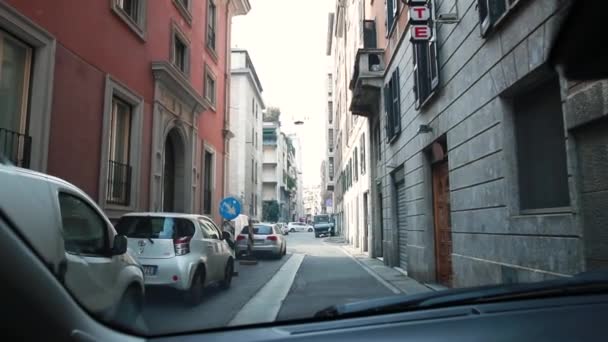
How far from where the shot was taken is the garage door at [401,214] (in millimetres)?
13492

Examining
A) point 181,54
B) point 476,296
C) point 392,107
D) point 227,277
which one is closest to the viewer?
point 476,296

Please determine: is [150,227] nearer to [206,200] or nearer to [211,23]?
[206,200]

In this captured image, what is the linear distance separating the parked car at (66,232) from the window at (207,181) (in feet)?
49.7

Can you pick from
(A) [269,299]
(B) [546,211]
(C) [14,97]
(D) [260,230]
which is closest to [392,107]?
(D) [260,230]

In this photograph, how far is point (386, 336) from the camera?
55.9 inches

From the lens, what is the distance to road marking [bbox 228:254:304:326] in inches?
223

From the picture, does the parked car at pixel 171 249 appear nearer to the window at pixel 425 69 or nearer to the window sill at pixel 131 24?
the window sill at pixel 131 24

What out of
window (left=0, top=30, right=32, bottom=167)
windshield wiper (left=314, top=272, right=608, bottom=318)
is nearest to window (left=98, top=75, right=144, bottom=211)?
window (left=0, top=30, right=32, bottom=167)

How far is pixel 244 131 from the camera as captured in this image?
129ft

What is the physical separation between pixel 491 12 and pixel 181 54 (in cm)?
1176

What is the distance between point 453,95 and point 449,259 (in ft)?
11.6

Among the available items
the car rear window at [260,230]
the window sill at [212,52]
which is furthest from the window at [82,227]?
the window sill at [212,52]

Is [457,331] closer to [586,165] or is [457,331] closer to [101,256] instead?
[101,256]

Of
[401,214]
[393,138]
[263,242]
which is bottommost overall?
[263,242]
